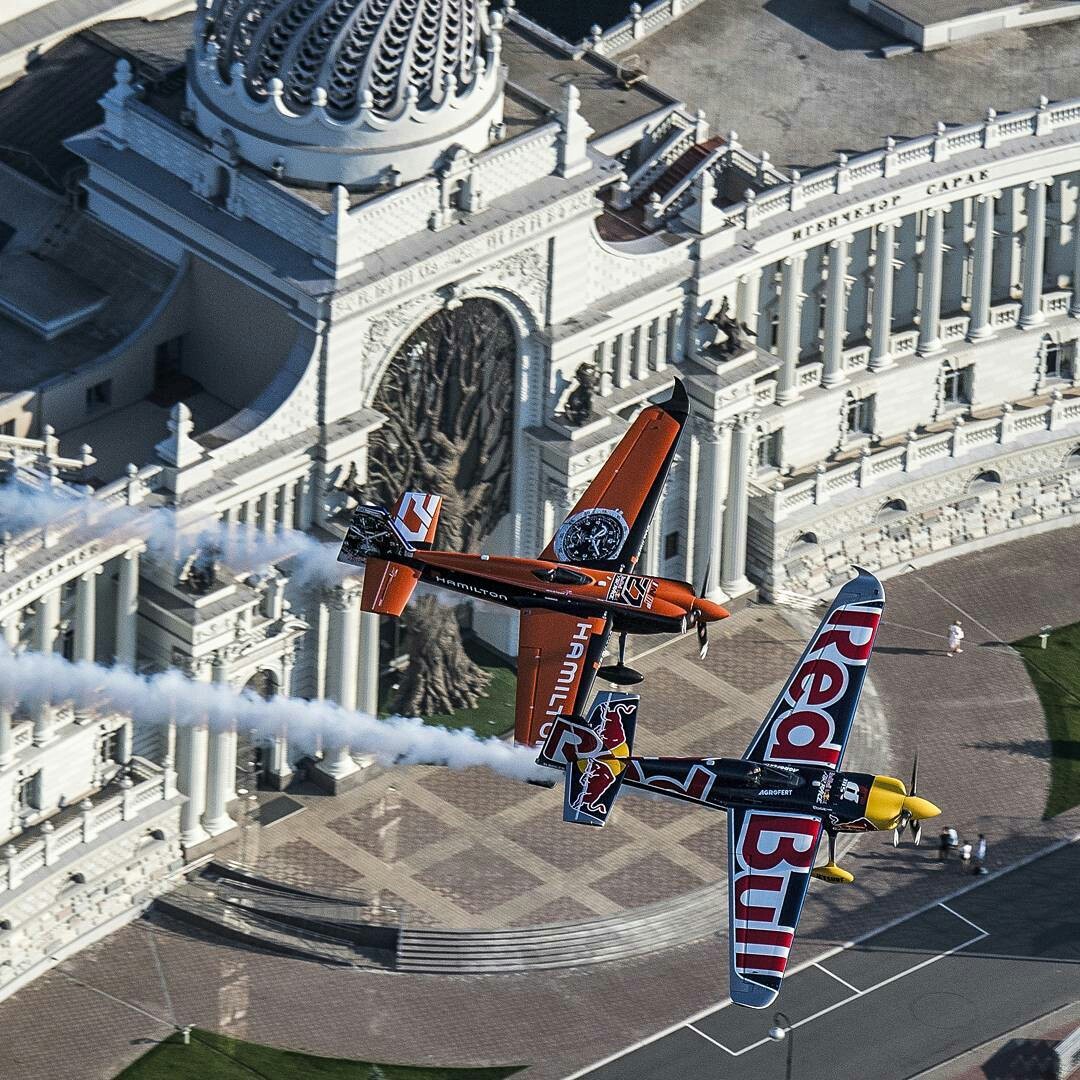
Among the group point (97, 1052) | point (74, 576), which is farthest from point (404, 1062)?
point (74, 576)

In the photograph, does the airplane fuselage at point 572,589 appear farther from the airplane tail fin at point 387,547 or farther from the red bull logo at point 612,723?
the red bull logo at point 612,723

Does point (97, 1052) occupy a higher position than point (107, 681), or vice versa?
point (107, 681)

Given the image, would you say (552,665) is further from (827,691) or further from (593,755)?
(827,691)

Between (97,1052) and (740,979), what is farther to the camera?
(97,1052)

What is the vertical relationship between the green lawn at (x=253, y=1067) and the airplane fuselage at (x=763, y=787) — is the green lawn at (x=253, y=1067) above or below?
below

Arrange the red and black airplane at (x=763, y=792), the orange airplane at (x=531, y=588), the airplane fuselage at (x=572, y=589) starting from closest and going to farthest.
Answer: the red and black airplane at (x=763, y=792)
the orange airplane at (x=531, y=588)
the airplane fuselage at (x=572, y=589)

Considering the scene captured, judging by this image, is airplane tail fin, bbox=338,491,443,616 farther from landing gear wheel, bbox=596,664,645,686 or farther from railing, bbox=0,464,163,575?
railing, bbox=0,464,163,575

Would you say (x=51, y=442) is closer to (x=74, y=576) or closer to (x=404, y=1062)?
(x=74, y=576)

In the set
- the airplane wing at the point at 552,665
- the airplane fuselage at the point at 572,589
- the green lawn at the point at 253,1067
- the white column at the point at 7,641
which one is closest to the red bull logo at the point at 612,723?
the airplane wing at the point at 552,665
